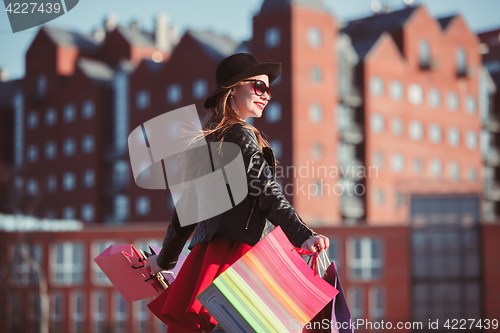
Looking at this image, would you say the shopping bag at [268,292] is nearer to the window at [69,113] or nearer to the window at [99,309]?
the window at [99,309]

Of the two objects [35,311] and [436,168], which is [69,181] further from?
[436,168]

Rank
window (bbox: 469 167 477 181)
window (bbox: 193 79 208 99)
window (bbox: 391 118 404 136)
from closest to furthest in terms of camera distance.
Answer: window (bbox: 193 79 208 99) < window (bbox: 391 118 404 136) < window (bbox: 469 167 477 181)

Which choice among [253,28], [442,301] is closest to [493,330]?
[442,301]

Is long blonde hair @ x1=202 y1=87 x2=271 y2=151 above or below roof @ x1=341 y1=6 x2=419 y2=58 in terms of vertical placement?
below

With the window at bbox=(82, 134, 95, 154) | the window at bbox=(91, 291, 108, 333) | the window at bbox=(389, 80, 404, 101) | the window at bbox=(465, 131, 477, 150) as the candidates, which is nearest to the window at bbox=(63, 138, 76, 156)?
the window at bbox=(82, 134, 95, 154)

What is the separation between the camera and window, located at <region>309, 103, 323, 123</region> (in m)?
44.0

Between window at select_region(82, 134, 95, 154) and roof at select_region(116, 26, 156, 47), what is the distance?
27.1ft

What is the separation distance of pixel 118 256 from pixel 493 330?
44.8m

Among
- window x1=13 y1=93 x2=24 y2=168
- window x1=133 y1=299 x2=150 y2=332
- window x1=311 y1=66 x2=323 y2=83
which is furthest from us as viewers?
window x1=13 y1=93 x2=24 y2=168

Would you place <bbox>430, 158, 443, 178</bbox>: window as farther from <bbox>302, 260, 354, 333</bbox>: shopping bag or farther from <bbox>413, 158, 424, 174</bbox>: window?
<bbox>302, 260, 354, 333</bbox>: shopping bag

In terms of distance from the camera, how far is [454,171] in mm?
53000

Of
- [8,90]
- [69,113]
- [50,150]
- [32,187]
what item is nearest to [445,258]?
[69,113]

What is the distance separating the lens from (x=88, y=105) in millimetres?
53156

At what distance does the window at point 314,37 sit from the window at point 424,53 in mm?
10212
